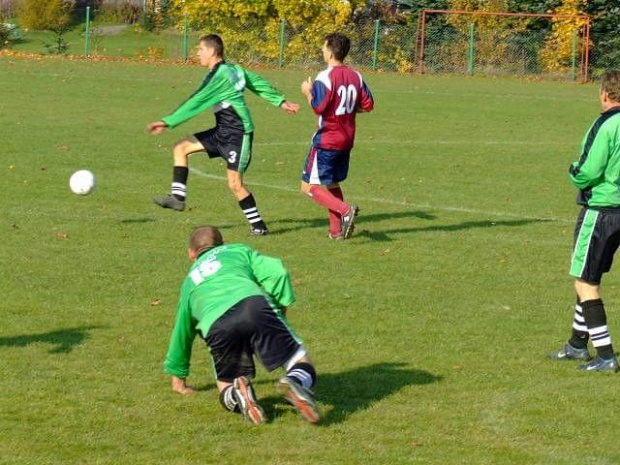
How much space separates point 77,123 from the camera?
23.7 m

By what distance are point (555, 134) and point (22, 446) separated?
20648mm

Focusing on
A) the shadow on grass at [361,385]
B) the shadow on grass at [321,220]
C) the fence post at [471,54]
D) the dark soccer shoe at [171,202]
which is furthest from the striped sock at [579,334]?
the fence post at [471,54]

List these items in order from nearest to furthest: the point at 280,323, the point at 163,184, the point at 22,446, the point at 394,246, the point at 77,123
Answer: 1. the point at 22,446
2. the point at 280,323
3. the point at 394,246
4. the point at 163,184
5. the point at 77,123

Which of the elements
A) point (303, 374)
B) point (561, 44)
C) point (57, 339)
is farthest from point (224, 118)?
point (561, 44)

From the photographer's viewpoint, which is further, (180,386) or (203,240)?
(180,386)

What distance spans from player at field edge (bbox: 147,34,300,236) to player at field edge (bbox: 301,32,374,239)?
1.55 ft

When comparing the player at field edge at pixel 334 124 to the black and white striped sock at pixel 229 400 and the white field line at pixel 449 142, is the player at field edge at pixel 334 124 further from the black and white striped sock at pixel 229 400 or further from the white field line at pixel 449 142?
the white field line at pixel 449 142

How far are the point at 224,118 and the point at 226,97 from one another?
0.22 m

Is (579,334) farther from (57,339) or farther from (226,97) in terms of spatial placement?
(226,97)

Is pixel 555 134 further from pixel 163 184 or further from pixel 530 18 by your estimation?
pixel 530 18

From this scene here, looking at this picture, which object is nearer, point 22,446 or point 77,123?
point 22,446

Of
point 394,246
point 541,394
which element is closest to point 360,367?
point 541,394

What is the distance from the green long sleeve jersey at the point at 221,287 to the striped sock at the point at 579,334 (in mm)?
2483

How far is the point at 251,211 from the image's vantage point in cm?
1339
